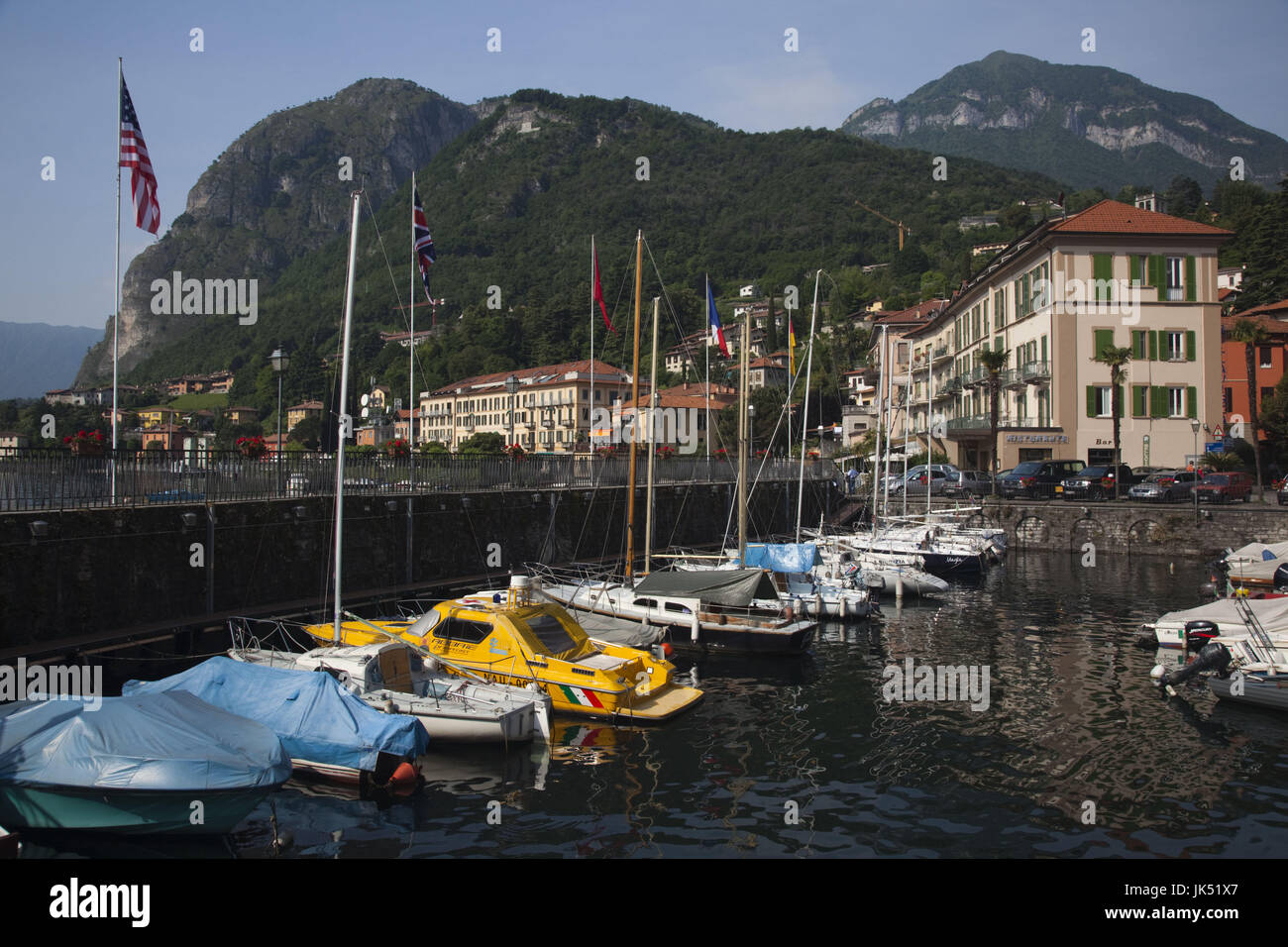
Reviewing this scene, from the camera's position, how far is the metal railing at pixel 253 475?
19766 mm

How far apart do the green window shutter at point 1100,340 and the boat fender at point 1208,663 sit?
4087cm

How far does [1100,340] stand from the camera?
56.1 m

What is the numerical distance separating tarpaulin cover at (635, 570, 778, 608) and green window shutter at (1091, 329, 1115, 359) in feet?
133

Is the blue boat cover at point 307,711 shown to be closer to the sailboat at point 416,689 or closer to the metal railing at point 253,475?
the sailboat at point 416,689

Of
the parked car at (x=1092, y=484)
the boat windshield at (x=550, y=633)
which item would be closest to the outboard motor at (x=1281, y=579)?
the parked car at (x=1092, y=484)

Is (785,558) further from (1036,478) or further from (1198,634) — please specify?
(1036,478)

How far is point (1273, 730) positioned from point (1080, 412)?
42333mm

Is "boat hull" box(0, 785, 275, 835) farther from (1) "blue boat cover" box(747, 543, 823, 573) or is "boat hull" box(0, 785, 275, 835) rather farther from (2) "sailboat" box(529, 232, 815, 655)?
(1) "blue boat cover" box(747, 543, 823, 573)

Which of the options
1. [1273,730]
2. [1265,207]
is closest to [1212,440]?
[1273,730]

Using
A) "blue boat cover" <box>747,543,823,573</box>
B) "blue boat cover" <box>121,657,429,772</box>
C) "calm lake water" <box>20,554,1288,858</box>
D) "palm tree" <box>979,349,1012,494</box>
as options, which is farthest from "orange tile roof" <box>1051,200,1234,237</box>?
"blue boat cover" <box>121,657,429,772</box>

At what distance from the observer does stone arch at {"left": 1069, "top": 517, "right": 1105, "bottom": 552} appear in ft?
159

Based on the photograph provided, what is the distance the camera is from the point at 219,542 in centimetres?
2314

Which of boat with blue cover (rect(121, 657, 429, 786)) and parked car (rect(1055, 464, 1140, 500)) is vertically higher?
parked car (rect(1055, 464, 1140, 500))
